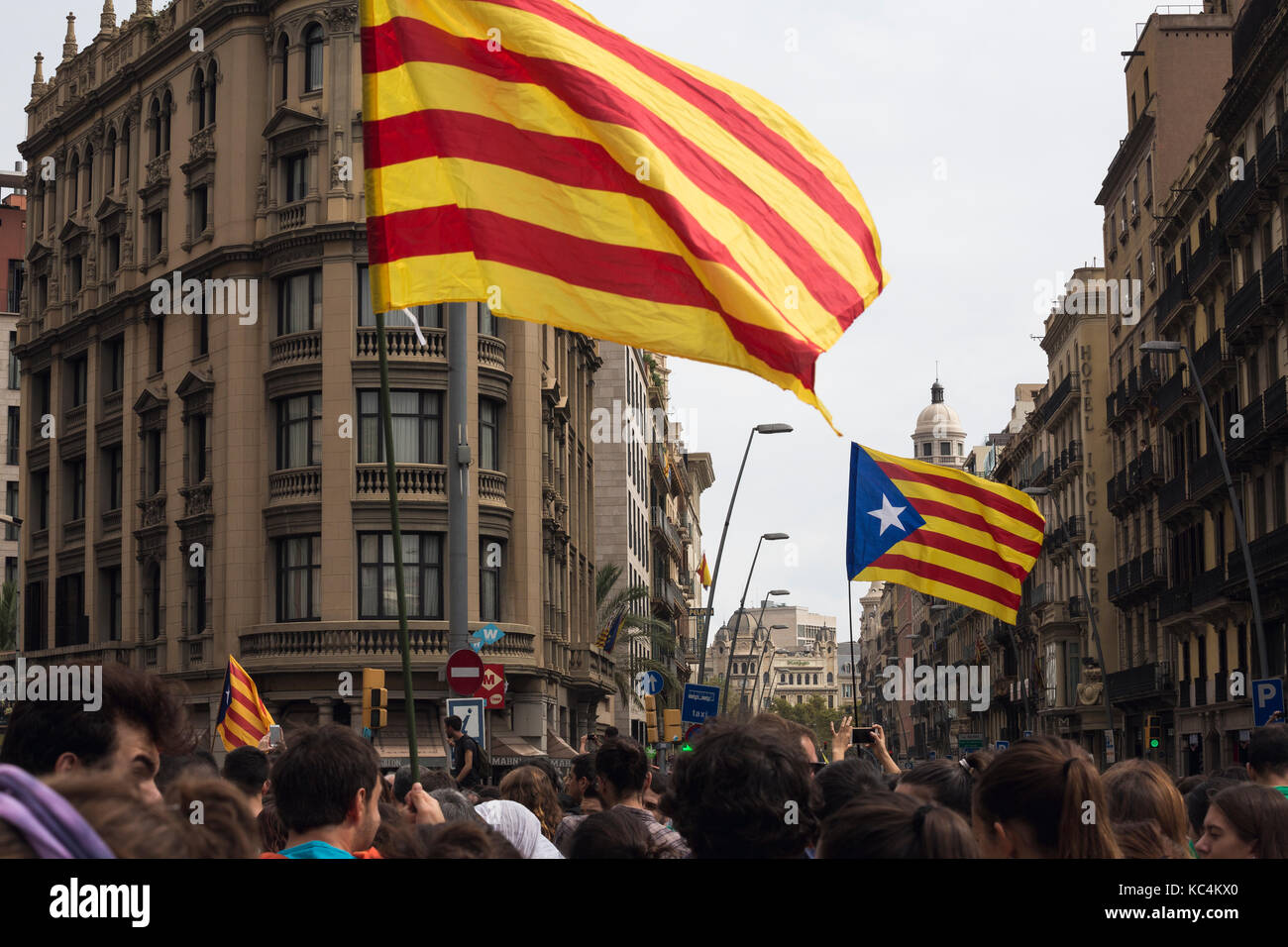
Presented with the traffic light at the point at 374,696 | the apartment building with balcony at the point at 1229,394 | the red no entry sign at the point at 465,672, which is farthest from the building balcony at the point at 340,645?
the red no entry sign at the point at 465,672

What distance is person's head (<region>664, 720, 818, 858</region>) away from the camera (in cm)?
497

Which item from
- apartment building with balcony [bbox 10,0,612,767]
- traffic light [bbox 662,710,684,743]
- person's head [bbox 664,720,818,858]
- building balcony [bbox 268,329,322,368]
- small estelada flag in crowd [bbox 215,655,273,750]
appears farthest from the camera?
building balcony [bbox 268,329,322,368]

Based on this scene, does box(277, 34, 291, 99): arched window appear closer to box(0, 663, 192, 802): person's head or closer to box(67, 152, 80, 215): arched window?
box(67, 152, 80, 215): arched window

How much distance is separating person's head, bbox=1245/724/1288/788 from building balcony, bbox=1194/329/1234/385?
41829 mm

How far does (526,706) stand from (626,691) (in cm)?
2275

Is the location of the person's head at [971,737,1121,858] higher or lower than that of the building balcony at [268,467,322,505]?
lower

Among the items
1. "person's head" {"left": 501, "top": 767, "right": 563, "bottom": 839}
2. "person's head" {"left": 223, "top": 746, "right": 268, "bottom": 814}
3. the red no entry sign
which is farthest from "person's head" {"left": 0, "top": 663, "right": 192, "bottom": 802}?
the red no entry sign

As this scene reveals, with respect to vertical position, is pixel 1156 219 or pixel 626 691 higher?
pixel 1156 219

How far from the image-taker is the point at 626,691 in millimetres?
63688

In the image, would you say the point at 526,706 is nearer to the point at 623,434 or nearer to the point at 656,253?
the point at 623,434

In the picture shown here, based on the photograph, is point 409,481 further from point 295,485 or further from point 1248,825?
point 1248,825

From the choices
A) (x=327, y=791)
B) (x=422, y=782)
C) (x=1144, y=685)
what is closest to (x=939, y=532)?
(x=422, y=782)

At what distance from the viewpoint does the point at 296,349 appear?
39938mm
